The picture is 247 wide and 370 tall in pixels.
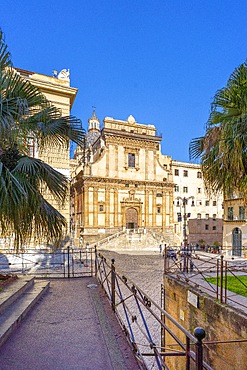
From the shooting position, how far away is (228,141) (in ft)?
24.6

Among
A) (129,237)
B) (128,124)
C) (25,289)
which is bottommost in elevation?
(129,237)

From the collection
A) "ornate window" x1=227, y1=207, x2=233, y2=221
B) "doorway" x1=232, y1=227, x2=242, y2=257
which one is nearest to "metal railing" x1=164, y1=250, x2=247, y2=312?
"doorway" x1=232, y1=227, x2=242, y2=257

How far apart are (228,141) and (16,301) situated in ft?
22.9

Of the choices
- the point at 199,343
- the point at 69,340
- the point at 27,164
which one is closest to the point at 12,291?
the point at 69,340

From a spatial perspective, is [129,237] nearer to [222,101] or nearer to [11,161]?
[222,101]

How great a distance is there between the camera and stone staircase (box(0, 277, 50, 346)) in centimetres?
468

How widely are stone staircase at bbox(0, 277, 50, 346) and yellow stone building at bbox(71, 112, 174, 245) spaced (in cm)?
2806

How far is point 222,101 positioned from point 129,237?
27202 millimetres

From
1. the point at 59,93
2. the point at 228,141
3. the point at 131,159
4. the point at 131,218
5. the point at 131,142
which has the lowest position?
the point at 131,218

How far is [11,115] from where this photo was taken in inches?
207

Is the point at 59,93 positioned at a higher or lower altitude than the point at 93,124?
lower

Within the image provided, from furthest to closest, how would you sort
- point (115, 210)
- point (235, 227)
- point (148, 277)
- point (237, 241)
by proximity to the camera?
point (115, 210)
point (235, 227)
point (237, 241)
point (148, 277)

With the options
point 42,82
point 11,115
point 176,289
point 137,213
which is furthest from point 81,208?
point 11,115

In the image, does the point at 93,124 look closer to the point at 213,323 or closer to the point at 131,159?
the point at 131,159
